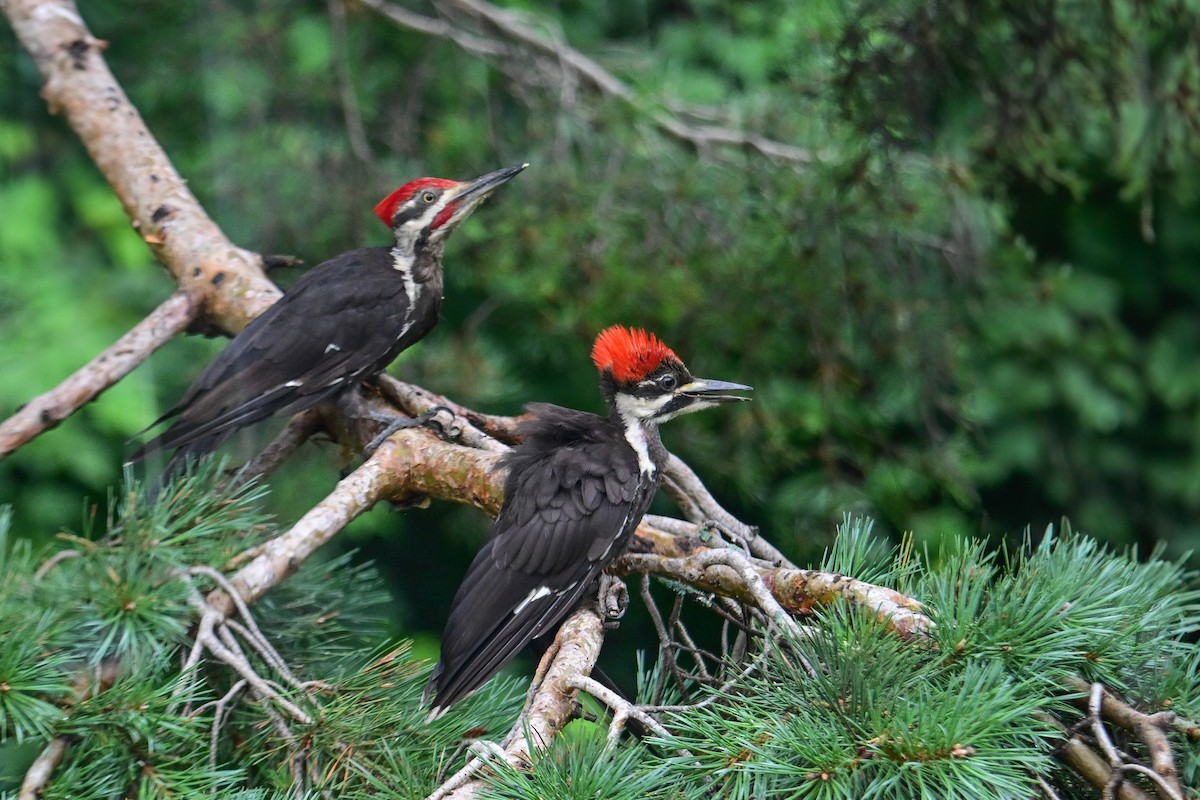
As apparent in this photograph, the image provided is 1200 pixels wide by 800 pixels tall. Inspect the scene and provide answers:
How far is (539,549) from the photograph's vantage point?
228cm

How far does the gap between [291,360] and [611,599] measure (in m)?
1.04

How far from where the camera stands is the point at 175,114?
4.79m

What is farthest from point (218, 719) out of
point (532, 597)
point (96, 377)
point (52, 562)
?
point (96, 377)

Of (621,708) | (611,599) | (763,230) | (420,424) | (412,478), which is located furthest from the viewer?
(763,230)

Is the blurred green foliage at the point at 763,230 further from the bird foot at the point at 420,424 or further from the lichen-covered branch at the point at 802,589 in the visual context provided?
the lichen-covered branch at the point at 802,589

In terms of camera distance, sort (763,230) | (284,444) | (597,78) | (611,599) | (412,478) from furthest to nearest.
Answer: (597,78)
(763,230)
(284,444)
(412,478)
(611,599)

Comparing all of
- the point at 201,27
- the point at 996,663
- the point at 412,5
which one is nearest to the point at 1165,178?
the point at 996,663

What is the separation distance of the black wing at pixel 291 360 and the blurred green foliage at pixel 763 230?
828 mm

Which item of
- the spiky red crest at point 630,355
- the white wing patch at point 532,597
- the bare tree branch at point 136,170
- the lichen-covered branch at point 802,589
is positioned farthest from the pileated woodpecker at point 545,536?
the bare tree branch at point 136,170

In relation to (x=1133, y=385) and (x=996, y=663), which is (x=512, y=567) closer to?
(x=996, y=663)

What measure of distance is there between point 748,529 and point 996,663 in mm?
787

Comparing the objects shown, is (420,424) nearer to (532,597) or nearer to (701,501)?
(532,597)

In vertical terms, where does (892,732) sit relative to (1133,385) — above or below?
above

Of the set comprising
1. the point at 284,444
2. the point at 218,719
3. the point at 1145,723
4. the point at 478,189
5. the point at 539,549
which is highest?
the point at 1145,723
